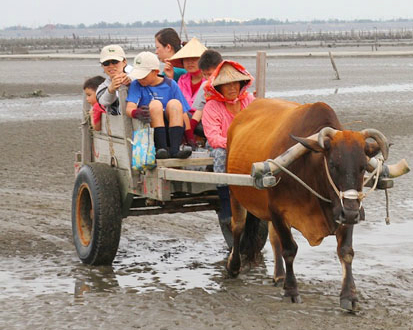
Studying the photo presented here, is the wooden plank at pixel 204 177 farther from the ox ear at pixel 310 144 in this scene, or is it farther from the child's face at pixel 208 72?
the child's face at pixel 208 72

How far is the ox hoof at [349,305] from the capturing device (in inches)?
276

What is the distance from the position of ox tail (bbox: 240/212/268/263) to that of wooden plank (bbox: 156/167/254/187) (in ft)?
3.98

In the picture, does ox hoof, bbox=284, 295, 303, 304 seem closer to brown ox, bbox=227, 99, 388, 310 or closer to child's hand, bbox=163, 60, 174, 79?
brown ox, bbox=227, 99, 388, 310

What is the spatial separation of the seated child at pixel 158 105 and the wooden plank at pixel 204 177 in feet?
0.91

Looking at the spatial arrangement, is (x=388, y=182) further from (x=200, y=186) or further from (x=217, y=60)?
(x=217, y=60)

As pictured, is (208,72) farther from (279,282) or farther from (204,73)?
(279,282)

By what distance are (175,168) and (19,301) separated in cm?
176

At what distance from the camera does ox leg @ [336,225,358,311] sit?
7016mm

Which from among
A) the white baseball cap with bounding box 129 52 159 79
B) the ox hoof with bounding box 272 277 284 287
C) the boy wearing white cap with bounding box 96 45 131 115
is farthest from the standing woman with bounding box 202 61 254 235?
the ox hoof with bounding box 272 277 284 287

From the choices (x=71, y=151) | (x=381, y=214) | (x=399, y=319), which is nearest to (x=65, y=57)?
(x=71, y=151)

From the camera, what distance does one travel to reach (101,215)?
8.55 m

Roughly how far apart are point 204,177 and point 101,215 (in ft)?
4.50

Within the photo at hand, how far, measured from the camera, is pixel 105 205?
8.58 meters

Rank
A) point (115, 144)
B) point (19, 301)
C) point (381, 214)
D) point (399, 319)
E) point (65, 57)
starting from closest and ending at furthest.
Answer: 1. point (399, 319)
2. point (19, 301)
3. point (115, 144)
4. point (381, 214)
5. point (65, 57)
